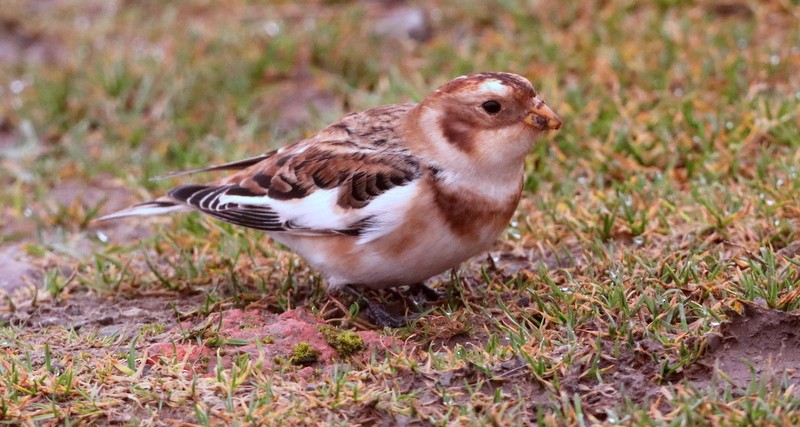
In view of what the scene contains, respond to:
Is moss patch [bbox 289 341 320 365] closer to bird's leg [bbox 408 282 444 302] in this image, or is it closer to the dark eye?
bird's leg [bbox 408 282 444 302]

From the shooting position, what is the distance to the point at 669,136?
17.7 ft

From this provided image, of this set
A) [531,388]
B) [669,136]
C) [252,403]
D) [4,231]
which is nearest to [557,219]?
[669,136]

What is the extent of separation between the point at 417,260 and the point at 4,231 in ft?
8.70

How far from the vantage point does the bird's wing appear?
413 centimetres

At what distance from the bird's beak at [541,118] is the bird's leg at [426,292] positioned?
0.82m

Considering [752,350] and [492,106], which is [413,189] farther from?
[752,350]

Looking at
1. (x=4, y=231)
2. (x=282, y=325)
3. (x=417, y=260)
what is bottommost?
(x=4, y=231)

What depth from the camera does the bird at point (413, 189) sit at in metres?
4.03

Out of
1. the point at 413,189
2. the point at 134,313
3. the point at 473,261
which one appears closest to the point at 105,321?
the point at 134,313

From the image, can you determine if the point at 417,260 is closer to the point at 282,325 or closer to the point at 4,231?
the point at 282,325

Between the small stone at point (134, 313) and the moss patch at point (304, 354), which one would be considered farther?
the small stone at point (134, 313)

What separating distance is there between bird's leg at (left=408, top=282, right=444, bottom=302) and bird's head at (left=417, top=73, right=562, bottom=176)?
0.61 metres

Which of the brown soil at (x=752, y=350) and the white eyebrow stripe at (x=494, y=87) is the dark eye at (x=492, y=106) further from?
the brown soil at (x=752, y=350)

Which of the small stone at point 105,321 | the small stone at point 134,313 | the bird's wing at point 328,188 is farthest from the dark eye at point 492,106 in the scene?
the small stone at point 105,321
